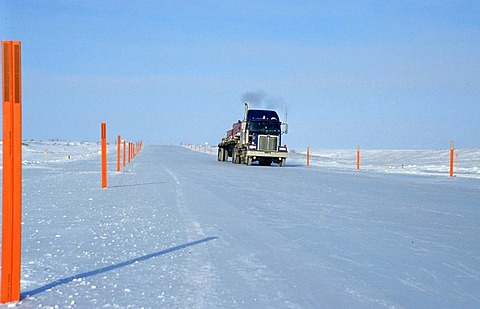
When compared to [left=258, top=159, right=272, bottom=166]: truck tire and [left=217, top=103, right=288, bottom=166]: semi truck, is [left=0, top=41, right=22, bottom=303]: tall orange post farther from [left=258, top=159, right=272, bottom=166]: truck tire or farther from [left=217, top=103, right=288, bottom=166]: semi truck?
[left=258, top=159, right=272, bottom=166]: truck tire

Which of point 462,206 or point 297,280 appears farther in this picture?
point 462,206

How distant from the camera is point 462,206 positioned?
42.4ft

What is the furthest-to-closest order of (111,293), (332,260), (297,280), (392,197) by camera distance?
(392,197) → (332,260) → (297,280) → (111,293)

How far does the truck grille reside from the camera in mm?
34719

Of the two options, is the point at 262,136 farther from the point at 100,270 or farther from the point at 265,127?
the point at 100,270

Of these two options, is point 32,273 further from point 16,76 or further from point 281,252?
point 281,252

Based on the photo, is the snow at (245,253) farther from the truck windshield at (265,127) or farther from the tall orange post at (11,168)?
the truck windshield at (265,127)

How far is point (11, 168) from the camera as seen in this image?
4562 mm

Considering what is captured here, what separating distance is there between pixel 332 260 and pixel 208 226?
285 centimetres

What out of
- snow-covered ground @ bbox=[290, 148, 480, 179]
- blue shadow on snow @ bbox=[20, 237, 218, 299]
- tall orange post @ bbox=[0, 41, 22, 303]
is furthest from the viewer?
snow-covered ground @ bbox=[290, 148, 480, 179]

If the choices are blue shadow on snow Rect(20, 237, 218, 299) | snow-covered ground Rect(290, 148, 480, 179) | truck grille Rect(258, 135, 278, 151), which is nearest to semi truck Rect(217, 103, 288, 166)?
truck grille Rect(258, 135, 278, 151)

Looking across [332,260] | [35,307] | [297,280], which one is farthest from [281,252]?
[35,307]

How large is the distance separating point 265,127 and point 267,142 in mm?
1011

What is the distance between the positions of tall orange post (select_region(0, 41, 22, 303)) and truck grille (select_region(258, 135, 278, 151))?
30.3m
